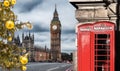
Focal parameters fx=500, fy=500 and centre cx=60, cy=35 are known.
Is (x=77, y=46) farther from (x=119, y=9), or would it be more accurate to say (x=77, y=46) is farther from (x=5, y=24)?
(x=5, y=24)

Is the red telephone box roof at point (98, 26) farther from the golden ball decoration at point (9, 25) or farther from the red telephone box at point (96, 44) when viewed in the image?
the golden ball decoration at point (9, 25)

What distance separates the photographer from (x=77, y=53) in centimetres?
1167

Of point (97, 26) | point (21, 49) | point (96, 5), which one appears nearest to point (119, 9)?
point (96, 5)

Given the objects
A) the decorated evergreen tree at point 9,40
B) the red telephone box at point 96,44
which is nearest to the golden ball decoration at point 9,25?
the decorated evergreen tree at point 9,40

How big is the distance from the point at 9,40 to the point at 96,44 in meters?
6.03

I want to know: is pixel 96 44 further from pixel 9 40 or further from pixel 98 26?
pixel 9 40

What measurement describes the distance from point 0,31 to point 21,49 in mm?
373

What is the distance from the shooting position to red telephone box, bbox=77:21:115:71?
11117 millimetres

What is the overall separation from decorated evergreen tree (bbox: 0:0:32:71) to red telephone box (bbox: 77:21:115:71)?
5.89 metres

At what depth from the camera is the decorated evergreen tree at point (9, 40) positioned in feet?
16.9

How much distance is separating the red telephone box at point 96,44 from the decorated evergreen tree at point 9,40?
19.3 feet

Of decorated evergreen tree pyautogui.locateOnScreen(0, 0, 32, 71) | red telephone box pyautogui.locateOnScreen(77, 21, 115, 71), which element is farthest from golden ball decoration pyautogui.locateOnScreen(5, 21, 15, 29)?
red telephone box pyautogui.locateOnScreen(77, 21, 115, 71)

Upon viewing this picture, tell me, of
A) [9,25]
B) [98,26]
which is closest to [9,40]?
[9,25]

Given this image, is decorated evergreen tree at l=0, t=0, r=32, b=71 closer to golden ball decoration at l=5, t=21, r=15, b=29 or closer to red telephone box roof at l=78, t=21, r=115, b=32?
golden ball decoration at l=5, t=21, r=15, b=29
